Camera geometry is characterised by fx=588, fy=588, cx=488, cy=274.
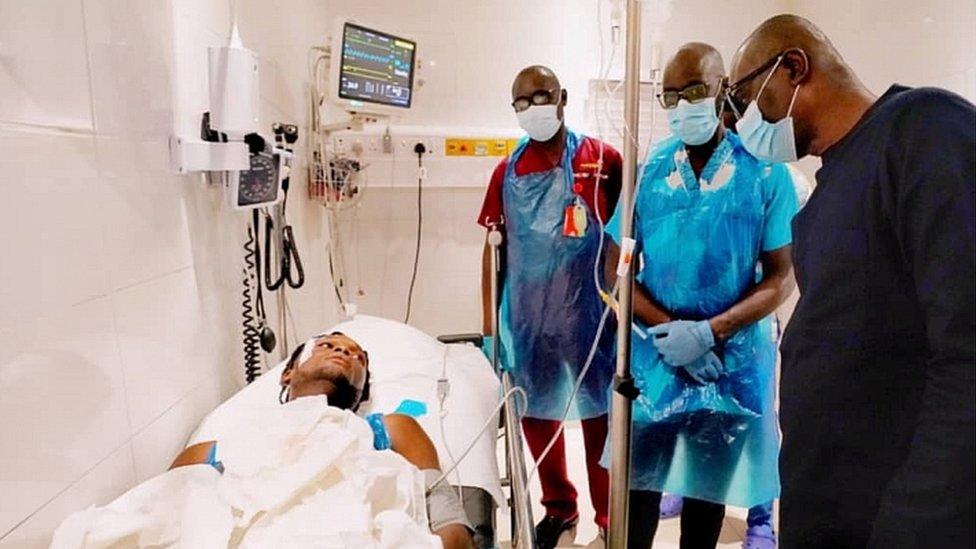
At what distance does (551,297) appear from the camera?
2.06 meters

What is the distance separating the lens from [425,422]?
1618mm

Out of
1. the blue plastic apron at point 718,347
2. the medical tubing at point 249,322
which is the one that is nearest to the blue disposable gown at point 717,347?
the blue plastic apron at point 718,347

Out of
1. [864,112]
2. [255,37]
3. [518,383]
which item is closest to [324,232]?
[255,37]

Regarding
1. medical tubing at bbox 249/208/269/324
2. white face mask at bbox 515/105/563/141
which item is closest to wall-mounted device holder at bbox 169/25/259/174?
medical tubing at bbox 249/208/269/324

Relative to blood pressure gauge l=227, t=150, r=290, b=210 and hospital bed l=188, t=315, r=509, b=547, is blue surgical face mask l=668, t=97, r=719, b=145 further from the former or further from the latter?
blood pressure gauge l=227, t=150, r=290, b=210

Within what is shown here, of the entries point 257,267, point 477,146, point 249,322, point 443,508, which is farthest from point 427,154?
point 443,508

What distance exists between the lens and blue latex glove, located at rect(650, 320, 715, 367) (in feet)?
5.19

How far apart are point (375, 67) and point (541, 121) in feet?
2.80

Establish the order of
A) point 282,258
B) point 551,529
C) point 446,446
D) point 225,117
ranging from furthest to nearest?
point 551,529
point 282,258
point 446,446
point 225,117

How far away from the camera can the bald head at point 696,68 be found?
1.63 m

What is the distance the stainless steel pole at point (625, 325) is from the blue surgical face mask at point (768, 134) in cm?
22

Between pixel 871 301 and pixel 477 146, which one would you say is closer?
pixel 871 301

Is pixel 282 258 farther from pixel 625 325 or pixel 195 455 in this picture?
pixel 625 325

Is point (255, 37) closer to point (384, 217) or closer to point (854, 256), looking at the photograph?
point (384, 217)
